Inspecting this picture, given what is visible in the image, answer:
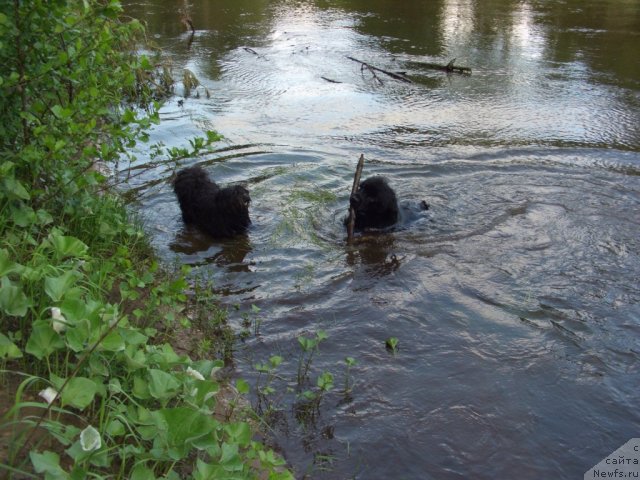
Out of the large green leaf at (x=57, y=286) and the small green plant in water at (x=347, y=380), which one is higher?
the large green leaf at (x=57, y=286)

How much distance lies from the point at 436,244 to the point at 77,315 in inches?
176

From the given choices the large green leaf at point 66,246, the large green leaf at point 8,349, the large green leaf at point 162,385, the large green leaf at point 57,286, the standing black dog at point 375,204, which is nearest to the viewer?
the large green leaf at point 8,349

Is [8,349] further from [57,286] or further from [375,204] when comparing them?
[375,204]

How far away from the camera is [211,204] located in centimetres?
654

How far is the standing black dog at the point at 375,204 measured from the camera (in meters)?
6.64

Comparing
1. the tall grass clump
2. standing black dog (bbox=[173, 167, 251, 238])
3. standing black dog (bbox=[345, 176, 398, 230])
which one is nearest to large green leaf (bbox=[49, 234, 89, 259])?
the tall grass clump

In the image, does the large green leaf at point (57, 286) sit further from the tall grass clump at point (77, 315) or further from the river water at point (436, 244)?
the river water at point (436, 244)

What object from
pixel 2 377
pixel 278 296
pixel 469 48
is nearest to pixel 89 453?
pixel 2 377

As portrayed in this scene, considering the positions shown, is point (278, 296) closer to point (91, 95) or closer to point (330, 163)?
point (91, 95)

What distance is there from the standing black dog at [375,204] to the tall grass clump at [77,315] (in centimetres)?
255

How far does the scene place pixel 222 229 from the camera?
655cm

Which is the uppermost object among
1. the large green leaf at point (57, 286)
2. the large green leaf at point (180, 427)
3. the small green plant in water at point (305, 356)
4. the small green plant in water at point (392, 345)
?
the large green leaf at point (57, 286)

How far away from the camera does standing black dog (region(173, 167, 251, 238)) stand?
646cm

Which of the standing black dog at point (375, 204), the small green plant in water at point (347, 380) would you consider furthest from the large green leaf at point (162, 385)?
the standing black dog at point (375, 204)
